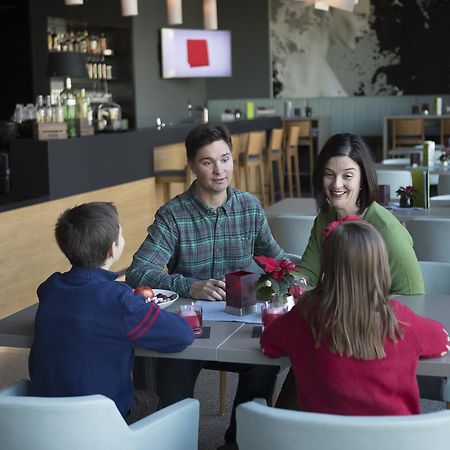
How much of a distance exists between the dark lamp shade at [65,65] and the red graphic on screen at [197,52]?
4649mm

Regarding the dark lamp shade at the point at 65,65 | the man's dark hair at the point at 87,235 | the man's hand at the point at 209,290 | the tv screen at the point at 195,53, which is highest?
the tv screen at the point at 195,53

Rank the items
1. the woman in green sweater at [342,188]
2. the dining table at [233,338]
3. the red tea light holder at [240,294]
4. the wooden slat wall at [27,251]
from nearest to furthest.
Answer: the dining table at [233,338], the red tea light holder at [240,294], the woman in green sweater at [342,188], the wooden slat wall at [27,251]

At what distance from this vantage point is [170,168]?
8039 millimetres

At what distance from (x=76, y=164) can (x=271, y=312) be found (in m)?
4.01

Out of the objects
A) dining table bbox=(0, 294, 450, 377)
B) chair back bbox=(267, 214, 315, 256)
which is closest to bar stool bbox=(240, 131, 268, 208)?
chair back bbox=(267, 214, 315, 256)

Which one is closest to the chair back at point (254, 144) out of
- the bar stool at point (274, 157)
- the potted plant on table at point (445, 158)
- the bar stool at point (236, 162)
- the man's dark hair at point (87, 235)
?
the bar stool at point (236, 162)

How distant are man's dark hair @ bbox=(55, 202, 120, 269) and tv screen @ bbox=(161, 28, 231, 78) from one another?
9617 millimetres

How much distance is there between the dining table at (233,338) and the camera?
2.05 meters

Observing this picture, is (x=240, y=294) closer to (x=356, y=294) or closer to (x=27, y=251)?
(x=356, y=294)

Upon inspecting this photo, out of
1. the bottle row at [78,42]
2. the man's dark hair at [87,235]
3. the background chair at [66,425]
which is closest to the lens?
the background chair at [66,425]

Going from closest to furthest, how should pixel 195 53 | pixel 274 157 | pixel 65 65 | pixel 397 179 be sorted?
pixel 397 179 < pixel 65 65 < pixel 274 157 < pixel 195 53

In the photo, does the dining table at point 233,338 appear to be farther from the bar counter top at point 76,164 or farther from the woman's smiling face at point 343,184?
the bar counter top at point 76,164

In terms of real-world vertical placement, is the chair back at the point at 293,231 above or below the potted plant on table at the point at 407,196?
below

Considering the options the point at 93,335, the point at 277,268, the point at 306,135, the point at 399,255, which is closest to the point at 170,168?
the point at 306,135
